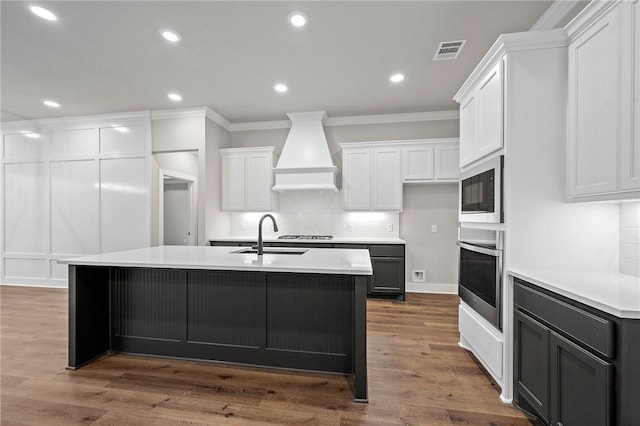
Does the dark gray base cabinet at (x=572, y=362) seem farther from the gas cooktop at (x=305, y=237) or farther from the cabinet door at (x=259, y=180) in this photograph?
the cabinet door at (x=259, y=180)

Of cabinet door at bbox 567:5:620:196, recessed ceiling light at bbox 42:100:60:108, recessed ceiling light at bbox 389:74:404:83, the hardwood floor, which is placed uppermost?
recessed ceiling light at bbox 389:74:404:83

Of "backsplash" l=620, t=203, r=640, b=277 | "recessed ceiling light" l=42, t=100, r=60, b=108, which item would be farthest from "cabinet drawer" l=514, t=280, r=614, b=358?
"recessed ceiling light" l=42, t=100, r=60, b=108

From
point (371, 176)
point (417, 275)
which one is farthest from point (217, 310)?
point (417, 275)

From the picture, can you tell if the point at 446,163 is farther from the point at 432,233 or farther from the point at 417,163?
the point at 432,233

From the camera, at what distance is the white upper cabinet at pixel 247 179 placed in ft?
16.4

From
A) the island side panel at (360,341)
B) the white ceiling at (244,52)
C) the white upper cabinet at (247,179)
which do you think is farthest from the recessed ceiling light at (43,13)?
the island side panel at (360,341)

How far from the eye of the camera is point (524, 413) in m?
1.85

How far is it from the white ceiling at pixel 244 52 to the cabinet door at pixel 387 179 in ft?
2.49

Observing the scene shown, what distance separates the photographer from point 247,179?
5.06m

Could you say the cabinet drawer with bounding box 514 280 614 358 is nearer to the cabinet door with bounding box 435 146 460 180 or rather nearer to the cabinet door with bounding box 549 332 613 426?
the cabinet door with bounding box 549 332 613 426

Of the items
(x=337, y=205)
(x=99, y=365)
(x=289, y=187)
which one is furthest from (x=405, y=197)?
(x=99, y=365)

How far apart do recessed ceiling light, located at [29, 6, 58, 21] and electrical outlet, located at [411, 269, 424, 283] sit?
17.3 ft

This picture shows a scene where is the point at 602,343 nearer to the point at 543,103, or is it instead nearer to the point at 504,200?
the point at 504,200

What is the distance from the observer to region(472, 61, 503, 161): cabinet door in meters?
2.03
